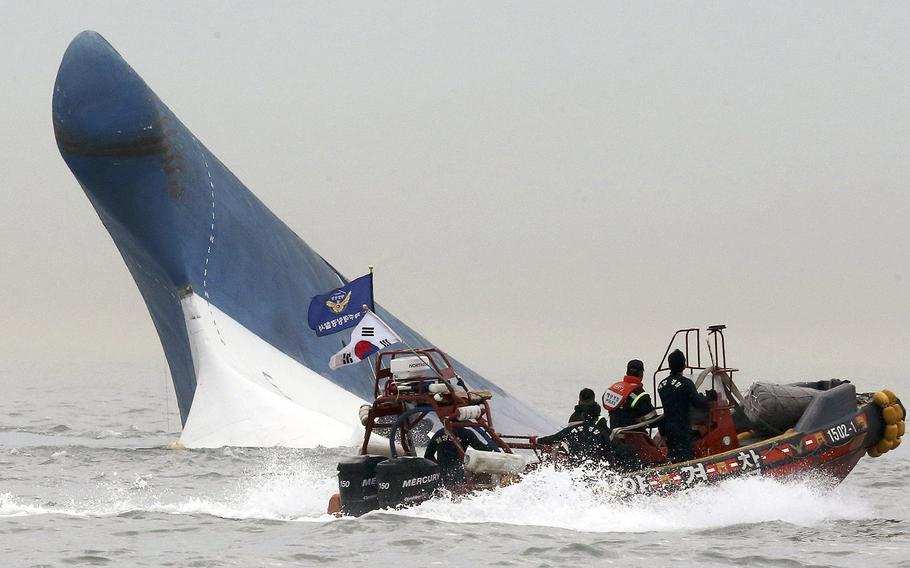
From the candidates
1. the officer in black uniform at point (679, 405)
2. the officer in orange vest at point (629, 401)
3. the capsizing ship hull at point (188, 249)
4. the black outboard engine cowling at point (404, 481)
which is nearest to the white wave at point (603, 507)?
the black outboard engine cowling at point (404, 481)

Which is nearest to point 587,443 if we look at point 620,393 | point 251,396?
point 620,393

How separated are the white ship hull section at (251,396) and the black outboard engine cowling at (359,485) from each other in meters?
8.92

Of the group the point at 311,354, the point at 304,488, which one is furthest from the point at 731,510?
the point at 311,354

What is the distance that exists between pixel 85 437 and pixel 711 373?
58.3ft

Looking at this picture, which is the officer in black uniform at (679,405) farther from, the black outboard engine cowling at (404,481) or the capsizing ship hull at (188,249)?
the capsizing ship hull at (188,249)

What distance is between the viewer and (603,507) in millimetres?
15102

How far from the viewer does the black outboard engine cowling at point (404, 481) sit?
14820 millimetres

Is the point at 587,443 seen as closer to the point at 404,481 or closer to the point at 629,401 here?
the point at 629,401

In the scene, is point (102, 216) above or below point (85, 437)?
above

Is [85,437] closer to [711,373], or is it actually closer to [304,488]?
[304,488]

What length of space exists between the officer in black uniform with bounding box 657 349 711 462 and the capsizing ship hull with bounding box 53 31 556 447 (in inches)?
491

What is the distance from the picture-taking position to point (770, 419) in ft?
56.1

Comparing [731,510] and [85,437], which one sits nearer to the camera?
[731,510]

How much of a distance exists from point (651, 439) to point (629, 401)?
66cm
